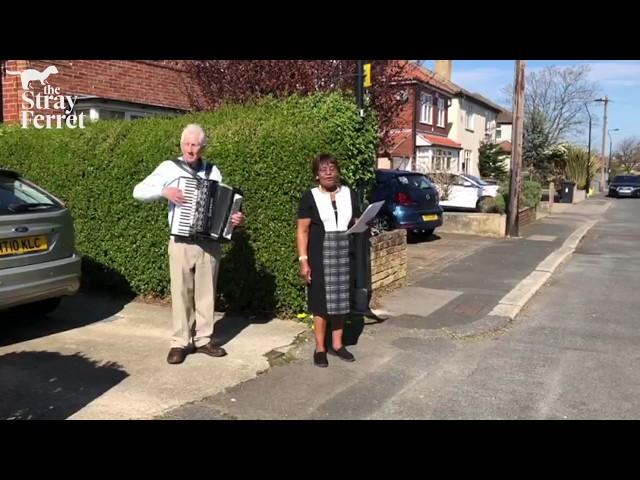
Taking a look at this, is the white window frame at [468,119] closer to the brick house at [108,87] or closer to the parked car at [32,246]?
the brick house at [108,87]

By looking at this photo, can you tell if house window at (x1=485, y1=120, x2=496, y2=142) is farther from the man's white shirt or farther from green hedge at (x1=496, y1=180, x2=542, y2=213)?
the man's white shirt

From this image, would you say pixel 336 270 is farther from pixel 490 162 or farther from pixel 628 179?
pixel 628 179

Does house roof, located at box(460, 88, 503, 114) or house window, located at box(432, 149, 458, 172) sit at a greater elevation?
house roof, located at box(460, 88, 503, 114)

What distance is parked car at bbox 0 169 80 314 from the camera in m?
5.04

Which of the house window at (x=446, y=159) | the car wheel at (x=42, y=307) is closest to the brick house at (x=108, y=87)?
the car wheel at (x=42, y=307)

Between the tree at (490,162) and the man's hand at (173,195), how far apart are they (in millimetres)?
35268

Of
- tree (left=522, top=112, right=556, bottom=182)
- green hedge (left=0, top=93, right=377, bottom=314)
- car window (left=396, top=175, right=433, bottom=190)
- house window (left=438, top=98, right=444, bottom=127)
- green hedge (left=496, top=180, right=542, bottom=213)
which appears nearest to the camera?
green hedge (left=0, top=93, right=377, bottom=314)

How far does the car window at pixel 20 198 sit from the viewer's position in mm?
5230

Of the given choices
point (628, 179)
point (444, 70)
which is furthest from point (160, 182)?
point (628, 179)

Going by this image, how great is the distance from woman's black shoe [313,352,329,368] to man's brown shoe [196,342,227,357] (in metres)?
0.79

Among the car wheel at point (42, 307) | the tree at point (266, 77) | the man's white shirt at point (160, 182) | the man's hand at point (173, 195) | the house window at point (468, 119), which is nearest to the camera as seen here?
the man's hand at point (173, 195)

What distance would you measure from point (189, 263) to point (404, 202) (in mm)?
7858

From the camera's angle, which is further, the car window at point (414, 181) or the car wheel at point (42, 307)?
the car window at point (414, 181)

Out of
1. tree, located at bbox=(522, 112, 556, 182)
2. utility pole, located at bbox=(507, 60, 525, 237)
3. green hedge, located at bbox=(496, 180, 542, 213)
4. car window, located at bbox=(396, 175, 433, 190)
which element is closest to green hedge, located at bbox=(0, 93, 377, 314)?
car window, located at bbox=(396, 175, 433, 190)
